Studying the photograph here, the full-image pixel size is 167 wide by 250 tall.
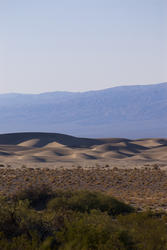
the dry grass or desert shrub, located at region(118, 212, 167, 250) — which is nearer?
desert shrub, located at region(118, 212, 167, 250)

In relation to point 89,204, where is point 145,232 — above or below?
below

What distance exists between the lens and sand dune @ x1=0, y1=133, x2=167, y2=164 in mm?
52125

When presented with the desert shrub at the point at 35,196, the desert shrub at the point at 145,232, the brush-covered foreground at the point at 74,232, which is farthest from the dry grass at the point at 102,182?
the brush-covered foreground at the point at 74,232

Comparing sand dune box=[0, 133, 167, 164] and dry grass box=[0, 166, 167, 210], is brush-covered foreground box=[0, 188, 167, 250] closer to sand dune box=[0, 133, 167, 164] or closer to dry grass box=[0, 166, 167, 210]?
dry grass box=[0, 166, 167, 210]

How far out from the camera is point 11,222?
36.5ft

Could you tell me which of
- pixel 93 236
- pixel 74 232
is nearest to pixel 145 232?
pixel 93 236

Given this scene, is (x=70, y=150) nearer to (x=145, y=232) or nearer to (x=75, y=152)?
(x=75, y=152)

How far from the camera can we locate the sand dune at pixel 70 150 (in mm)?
52125

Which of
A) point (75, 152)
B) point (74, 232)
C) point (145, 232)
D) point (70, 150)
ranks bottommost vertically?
point (145, 232)

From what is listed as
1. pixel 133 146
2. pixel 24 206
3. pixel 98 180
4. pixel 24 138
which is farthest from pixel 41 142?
pixel 24 206

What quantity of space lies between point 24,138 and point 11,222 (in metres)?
77.6

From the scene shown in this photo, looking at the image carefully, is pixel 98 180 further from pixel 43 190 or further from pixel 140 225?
pixel 140 225

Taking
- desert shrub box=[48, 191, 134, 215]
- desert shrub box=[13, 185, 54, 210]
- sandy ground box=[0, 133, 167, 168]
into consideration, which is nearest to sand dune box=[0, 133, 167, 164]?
sandy ground box=[0, 133, 167, 168]

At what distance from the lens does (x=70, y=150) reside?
2448 inches
